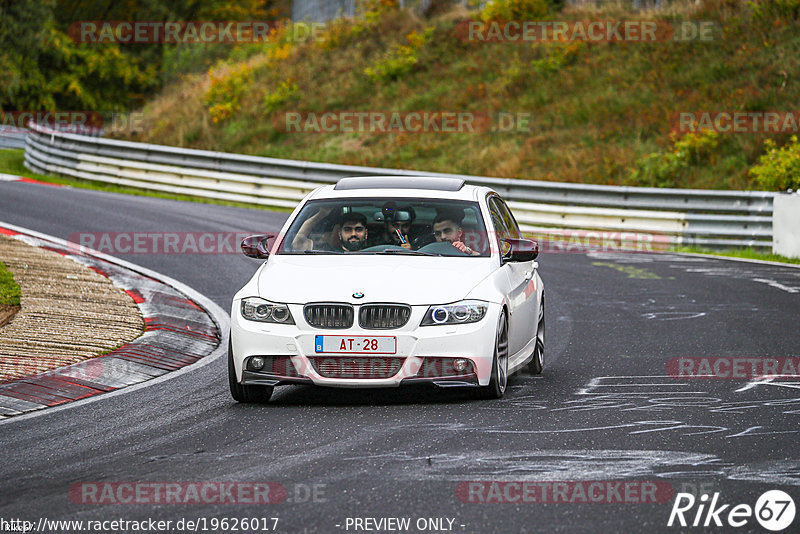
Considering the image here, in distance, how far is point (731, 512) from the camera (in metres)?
5.32

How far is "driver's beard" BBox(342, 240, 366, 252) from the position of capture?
909cm

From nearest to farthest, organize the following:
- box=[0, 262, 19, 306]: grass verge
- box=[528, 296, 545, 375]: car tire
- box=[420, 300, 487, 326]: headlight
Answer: box=[420, 300, 487, 326]: headlight < box=[528, 296, 545, 375]: car tire < box=[0, 262, 19, 306]: grass verge

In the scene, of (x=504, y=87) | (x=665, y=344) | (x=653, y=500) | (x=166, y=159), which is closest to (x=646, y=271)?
(x=665, y=344)

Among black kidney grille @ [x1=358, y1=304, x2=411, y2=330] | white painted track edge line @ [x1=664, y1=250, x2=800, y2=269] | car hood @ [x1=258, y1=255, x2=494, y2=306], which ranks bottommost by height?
white painted track edge line @ [x1=664, y1=250, x2=800, y2=269]

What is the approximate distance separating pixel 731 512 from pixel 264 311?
12.6 ft

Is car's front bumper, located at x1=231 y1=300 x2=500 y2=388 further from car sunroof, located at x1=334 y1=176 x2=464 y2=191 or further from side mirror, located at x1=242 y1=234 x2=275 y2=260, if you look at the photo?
car sunroof, located at x1=334 y1=176 x2=464 y2=191

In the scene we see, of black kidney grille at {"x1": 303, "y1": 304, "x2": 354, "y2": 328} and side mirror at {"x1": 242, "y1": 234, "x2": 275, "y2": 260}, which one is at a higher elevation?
side mirror at {"x1": 242, "y1": 234, "x2": 275, "y2": 260}

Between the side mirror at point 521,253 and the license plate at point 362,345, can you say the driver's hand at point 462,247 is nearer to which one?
the side mirror at point 521,253

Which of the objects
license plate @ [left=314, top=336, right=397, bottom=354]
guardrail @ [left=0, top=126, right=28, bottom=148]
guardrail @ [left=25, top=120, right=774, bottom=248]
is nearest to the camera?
license plate @ [left=314, top=336, right=397, bottom=354]

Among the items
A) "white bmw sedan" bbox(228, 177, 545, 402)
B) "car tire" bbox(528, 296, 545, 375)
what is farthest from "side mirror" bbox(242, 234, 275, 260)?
"car tire" bbox(528, 296, 545, 375)

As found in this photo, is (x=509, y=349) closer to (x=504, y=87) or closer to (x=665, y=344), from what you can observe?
(x=665, y=344)

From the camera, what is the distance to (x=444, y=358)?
26.1ft

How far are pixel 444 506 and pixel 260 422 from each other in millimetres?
2373

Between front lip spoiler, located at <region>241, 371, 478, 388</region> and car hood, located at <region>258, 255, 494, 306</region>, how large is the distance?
1.72 ft
